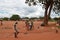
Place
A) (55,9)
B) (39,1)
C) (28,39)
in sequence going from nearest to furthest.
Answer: (28,39)
(39,1)
(55,9)

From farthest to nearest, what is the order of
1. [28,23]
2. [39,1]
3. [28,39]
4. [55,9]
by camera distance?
[55,9] → [39,1] → [28,23] → [28,39]

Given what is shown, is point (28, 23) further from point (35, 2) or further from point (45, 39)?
point (35, 2)

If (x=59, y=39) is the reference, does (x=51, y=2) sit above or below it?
above

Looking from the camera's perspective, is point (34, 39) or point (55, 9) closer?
point (34, 39)

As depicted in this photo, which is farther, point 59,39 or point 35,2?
point 35,2

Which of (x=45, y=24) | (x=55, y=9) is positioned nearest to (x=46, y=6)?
(x=45, y=24)

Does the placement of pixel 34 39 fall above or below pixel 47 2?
below

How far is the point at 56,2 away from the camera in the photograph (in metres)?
50.0

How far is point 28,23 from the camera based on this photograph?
109 ft

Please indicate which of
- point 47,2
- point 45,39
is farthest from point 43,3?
point 45,39

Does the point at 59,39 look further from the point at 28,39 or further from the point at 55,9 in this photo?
the point at 55,9

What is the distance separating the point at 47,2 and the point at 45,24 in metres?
4.80

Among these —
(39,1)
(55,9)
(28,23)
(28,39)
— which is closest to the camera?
(28,39)

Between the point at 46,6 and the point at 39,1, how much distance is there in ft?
6.31
